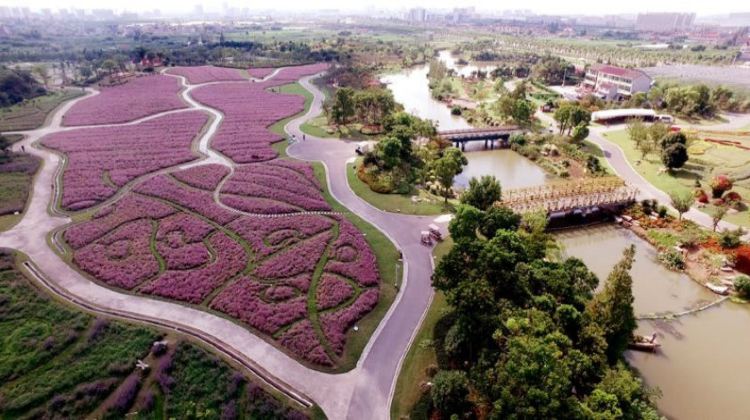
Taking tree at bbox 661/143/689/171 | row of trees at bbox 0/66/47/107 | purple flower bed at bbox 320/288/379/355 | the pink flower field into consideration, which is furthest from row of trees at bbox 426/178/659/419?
row of trees at bbox 0/66/47/107

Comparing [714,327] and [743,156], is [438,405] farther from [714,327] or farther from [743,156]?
[743,156]

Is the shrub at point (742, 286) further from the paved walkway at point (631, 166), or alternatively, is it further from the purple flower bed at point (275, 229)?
the purple flower bed at point (275, 229)

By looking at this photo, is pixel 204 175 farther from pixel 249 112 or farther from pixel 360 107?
pixel 249 112

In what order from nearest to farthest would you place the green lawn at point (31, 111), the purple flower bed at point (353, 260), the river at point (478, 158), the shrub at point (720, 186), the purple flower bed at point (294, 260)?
1. the purple flower bed at point (353, 260)
2. the purple flower bed at point (294, 260)
3. the shrub at point (720, 186)
4. the river at point (478, 158)
5. the green lawn at point (31, 111)

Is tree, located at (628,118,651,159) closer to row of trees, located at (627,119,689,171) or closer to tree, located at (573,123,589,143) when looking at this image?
row of trees, located at (627,119,689,171)

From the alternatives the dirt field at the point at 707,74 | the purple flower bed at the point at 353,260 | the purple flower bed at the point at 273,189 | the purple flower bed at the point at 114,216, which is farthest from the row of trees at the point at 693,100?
the purple flower bed at the point at 114,216

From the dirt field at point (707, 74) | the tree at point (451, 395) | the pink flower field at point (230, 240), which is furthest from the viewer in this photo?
the dirt field at point (707, 74)
